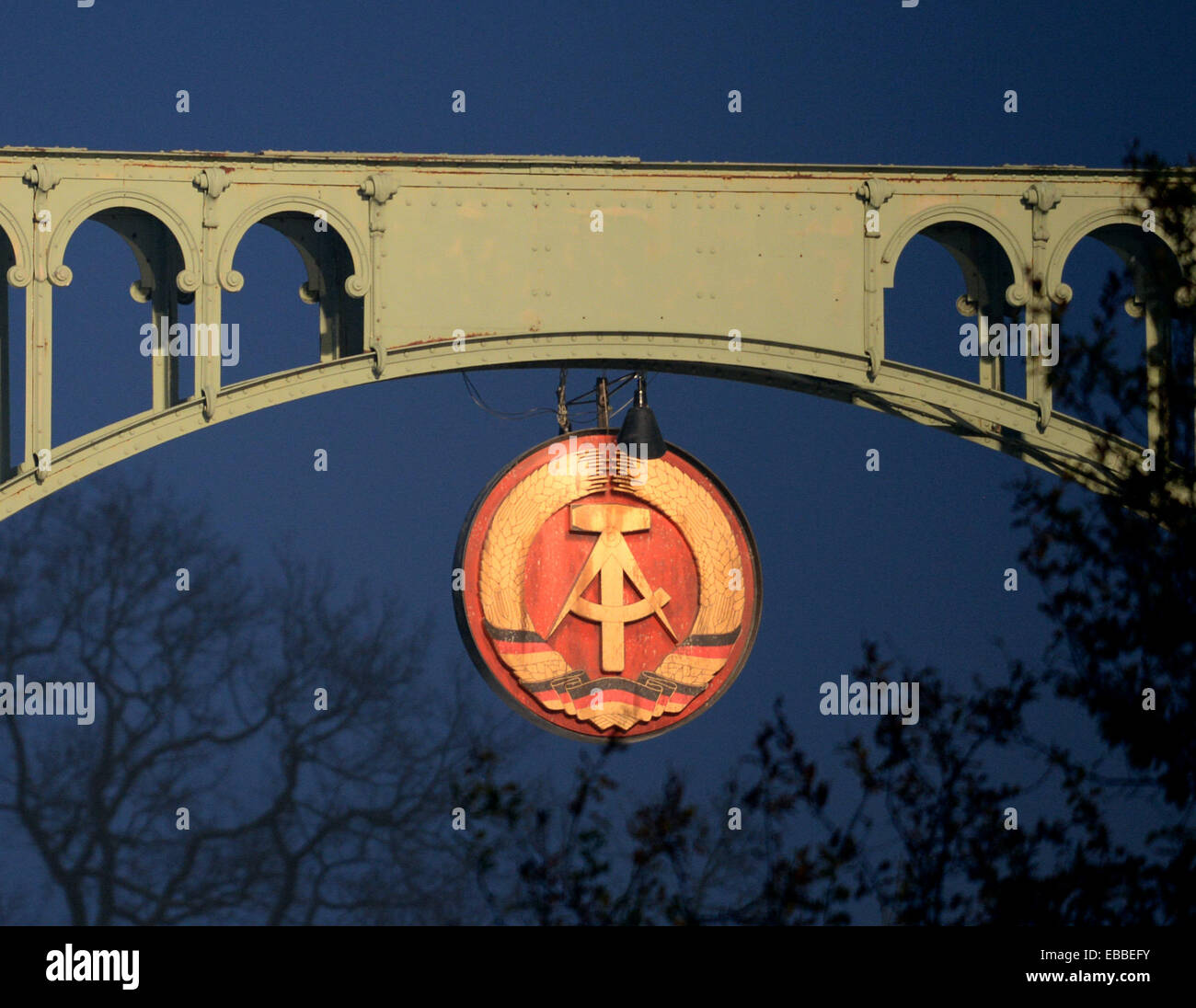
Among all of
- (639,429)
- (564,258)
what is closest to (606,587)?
(639,429)

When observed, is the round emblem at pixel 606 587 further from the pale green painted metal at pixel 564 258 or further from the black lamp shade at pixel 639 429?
the pale green painted metal at pixel 564 258

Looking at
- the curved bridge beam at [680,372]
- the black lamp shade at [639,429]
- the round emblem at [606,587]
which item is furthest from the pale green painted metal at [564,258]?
the round emblem at [606,587]

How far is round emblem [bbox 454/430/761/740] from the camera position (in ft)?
63.7

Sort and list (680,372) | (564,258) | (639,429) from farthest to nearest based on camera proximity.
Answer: (639,429) → (680,372) → (564,258)

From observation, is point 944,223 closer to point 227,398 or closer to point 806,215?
point 806,215

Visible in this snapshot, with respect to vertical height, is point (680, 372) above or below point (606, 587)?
above

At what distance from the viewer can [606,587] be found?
64.7ft

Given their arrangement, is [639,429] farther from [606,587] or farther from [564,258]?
[564,258]

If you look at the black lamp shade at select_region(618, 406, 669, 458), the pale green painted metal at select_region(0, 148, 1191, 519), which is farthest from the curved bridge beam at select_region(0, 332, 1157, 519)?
the black lamp shade at select_region(618, 406, 669, 458)

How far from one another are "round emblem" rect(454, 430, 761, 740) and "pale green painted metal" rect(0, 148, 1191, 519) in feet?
5.56

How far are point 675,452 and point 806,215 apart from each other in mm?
2499

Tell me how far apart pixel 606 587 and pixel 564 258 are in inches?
112

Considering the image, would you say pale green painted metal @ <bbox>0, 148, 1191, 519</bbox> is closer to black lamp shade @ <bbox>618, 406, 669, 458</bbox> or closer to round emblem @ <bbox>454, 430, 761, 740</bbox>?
black lamp shade @ <bbox>618, 406, 669, 458</bbox>
